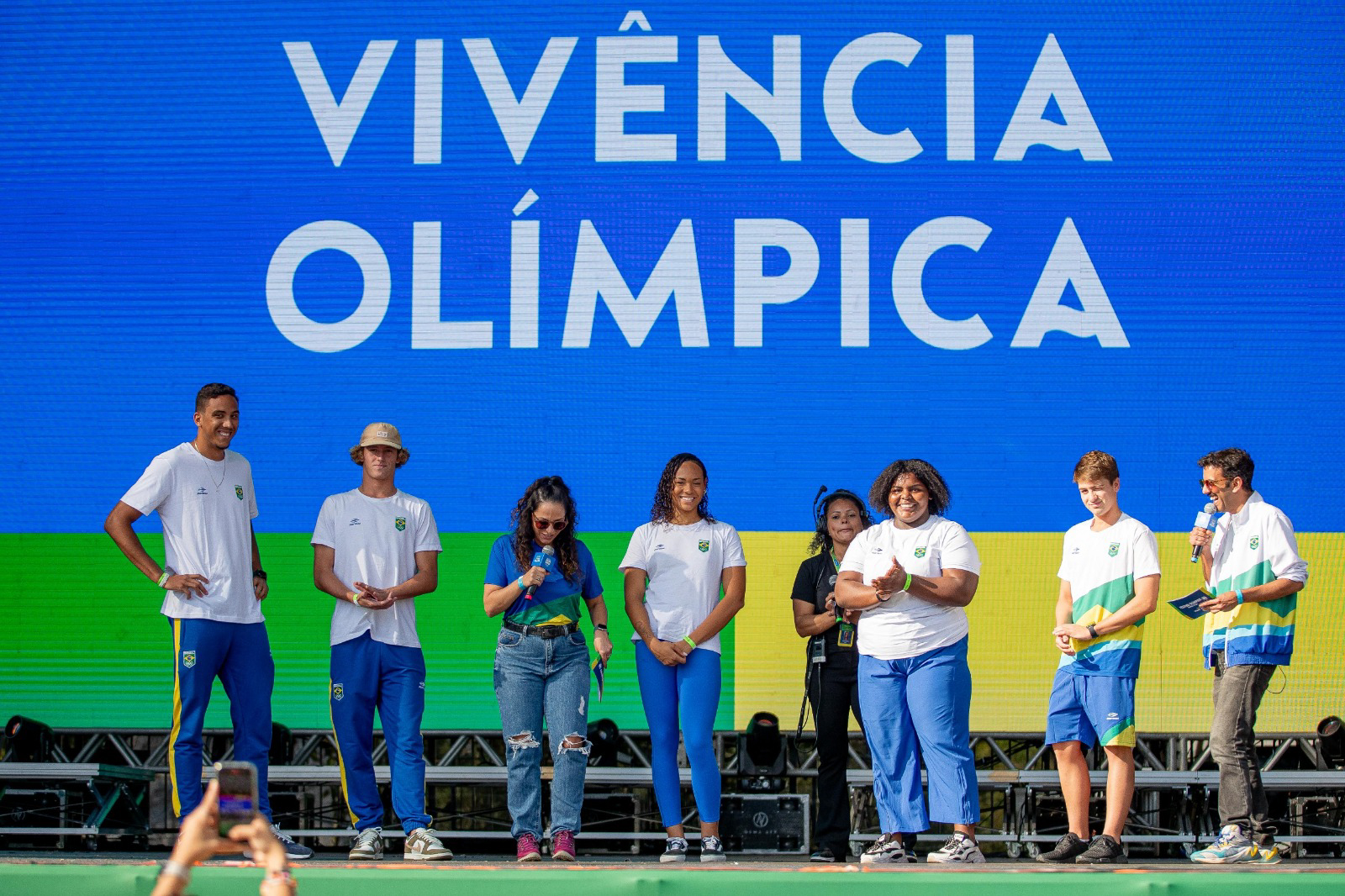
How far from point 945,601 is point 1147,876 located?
1272 millimetres

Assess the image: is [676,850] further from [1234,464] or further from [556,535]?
[1234,464]

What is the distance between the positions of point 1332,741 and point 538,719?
3.35m

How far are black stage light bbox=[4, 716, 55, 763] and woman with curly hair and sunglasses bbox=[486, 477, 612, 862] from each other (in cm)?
239

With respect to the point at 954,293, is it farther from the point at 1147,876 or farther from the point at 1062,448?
the point at 1147,876

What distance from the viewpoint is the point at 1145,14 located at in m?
5.86

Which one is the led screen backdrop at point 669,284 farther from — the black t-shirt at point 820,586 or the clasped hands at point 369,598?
the clasped hands at point 369,598

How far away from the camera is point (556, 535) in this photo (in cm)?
449

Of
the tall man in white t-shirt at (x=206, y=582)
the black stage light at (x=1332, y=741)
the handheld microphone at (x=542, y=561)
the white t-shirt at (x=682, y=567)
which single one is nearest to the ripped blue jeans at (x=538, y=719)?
the handheld microphone at (x=542, y=561)

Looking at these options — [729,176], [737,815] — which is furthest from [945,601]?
[729,176]

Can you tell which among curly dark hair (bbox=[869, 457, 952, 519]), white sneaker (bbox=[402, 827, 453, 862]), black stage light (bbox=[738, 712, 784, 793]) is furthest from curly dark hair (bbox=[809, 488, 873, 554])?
white sneaker (bbox=[402, 827, 453, 862])

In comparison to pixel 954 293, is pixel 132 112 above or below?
above

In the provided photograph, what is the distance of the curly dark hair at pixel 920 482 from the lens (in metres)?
4.23

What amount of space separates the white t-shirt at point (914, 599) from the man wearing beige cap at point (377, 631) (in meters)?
1.51

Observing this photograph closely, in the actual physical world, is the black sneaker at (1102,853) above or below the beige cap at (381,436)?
below
